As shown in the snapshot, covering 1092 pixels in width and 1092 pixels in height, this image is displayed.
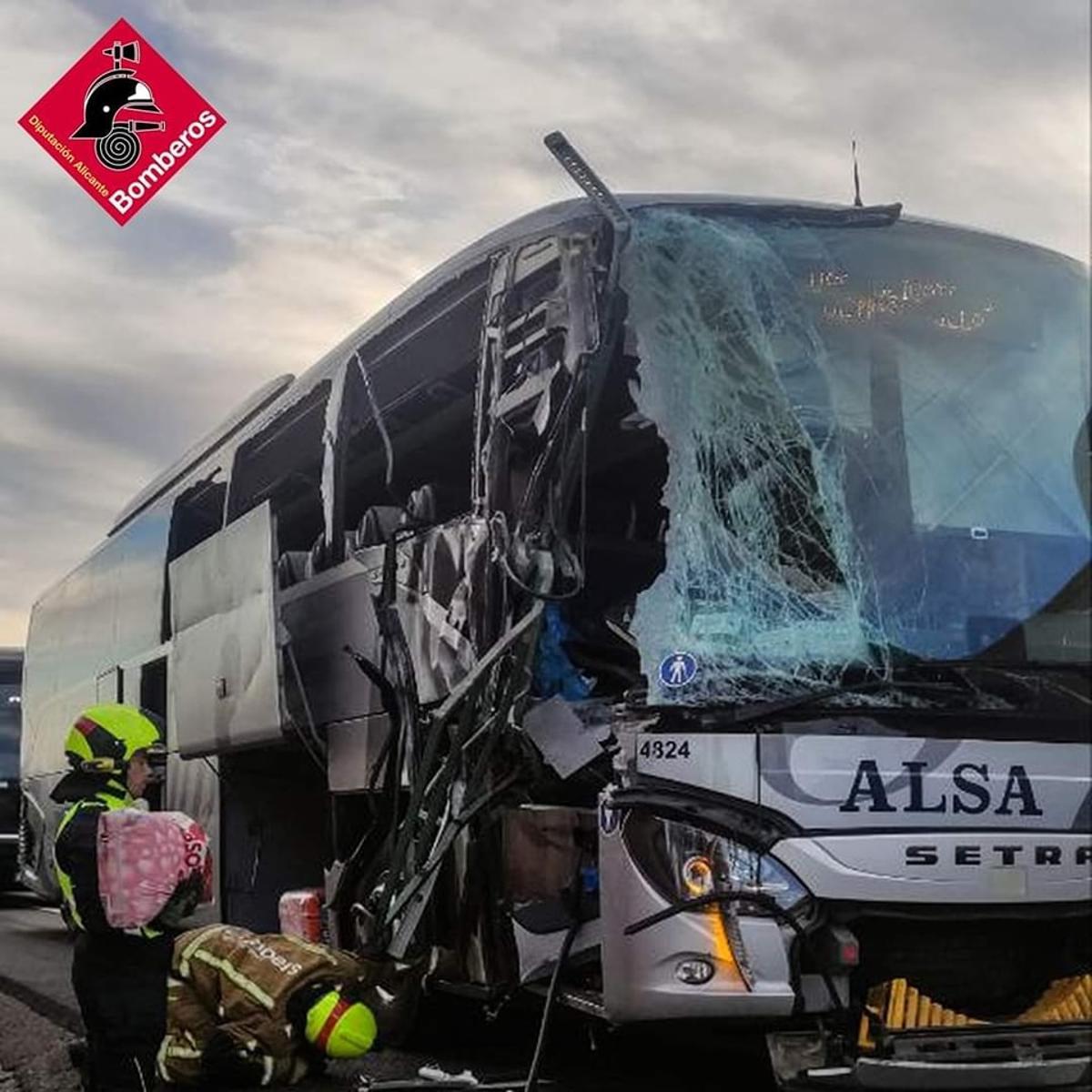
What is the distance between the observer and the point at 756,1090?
18.7 ft

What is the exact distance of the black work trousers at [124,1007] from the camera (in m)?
4.93

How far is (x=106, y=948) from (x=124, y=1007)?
7.5 inches

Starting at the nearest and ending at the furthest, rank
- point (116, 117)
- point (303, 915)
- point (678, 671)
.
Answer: point (678, 671)
point (116, 117)
point (303, 915)

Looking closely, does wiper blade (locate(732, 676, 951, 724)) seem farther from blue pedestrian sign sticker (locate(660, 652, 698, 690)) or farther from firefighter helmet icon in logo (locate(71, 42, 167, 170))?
firefighter helmet icon in logo (locate(71, 42, 167, 170))

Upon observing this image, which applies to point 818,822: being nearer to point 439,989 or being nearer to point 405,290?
point 439,989

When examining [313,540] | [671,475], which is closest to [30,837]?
[313,540]

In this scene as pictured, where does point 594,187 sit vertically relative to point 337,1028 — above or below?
above

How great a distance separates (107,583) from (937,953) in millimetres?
8616

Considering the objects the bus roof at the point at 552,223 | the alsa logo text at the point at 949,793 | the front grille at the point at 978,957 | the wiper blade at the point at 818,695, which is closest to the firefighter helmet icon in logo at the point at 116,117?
the bus roof at the point at 552,223

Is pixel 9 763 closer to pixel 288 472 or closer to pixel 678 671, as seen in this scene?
pixel 288 472

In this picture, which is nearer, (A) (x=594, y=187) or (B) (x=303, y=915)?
(A) (x=594, y=187)

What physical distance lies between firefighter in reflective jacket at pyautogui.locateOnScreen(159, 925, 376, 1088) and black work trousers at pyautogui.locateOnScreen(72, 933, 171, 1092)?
760mm

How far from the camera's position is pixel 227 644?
25.8ft

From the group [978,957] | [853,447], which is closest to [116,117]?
[853,447]
